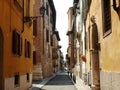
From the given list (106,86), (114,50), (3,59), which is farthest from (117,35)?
(3,59)

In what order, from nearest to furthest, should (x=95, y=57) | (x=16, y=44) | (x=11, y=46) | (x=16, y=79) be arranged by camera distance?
(x=11, y=46), (x=16, y=44), (x=16, y=79), (x=95, y=57)

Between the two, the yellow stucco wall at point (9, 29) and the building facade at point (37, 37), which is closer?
the yellow stucco wall at point (9, 29)

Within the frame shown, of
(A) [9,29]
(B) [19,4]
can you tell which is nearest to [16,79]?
(A) [9,29]

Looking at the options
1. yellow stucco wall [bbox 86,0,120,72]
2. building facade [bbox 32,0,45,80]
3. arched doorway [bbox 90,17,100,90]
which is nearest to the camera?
yellow stucco wall [bbox 86,0,120,72]

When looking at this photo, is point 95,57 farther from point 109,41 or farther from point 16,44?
point 109,41

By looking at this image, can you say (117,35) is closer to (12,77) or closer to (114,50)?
(114,50)

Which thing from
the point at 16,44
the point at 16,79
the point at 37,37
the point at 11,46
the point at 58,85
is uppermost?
the point at 37,37

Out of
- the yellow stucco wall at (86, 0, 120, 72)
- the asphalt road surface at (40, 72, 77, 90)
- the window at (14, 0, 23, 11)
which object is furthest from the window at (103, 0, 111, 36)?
the asphalt road surface at (40, 72, 77, 90)

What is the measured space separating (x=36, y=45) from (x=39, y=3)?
5.03m

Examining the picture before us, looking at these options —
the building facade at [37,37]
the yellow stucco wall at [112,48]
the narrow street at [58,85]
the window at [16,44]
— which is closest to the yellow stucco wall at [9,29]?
the window at [16,44]

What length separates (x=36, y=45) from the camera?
42562 mm

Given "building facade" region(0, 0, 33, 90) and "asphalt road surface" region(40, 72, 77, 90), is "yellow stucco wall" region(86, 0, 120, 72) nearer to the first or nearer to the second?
"building facade" region(0, 0, 33, 90)

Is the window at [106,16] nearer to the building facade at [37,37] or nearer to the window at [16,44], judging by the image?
the window at [16,44]

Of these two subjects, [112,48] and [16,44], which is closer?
[112,48]
